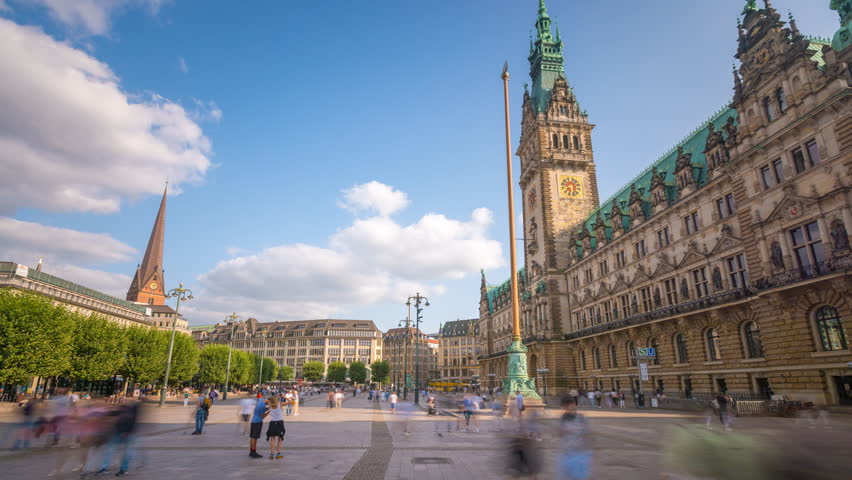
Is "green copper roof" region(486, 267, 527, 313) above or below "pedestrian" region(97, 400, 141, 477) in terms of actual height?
above

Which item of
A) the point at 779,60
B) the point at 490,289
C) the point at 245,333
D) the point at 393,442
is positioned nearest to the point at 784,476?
the point at 393,442

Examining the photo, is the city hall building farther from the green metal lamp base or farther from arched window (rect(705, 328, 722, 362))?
the green metal lamp base

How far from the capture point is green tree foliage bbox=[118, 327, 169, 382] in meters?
56.8

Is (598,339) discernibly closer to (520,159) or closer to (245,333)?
(520,159)

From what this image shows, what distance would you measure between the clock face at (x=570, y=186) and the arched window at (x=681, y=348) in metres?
31.3

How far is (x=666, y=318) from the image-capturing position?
39.2 metres

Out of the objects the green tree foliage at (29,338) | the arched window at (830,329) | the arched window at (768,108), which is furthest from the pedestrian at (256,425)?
the green tree foliage at (29,338)

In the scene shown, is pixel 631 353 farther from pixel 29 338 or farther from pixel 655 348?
pixel 29 338

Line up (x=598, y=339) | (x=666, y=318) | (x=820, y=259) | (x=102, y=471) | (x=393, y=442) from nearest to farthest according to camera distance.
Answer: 1. (x=102, y=471)
2. (x=393, y=442)
3. (x=820, y=259)
4. (x=666, y=318)
5. (x=598, y=339)

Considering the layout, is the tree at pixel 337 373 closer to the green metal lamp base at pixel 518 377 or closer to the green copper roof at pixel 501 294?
the green copper roof at pixel 501 294

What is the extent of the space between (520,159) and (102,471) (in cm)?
7498

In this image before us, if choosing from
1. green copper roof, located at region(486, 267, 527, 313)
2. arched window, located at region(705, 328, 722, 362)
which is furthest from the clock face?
arched window, located at region(705, 328, 722, 362)

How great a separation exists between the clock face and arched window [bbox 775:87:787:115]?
1517 inches

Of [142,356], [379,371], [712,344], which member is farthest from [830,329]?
[379,371]
